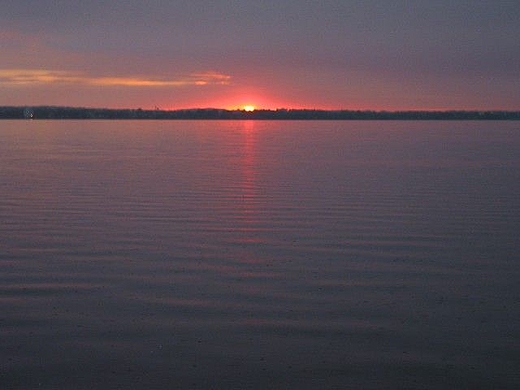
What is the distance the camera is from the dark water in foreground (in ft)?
23.8

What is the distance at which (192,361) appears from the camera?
24.4 feet

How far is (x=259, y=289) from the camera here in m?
10.1

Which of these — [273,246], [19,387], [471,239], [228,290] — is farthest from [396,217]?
[19,387]

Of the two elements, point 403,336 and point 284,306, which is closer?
point 403,336

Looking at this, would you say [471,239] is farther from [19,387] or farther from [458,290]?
[19,387]

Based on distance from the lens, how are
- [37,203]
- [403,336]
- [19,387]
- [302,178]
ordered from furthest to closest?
[302,178] < [37,203] < [403,336] < [19,387]

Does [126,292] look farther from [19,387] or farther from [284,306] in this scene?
[19,387]

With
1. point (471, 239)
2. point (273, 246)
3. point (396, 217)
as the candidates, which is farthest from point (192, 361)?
point (396, 217)

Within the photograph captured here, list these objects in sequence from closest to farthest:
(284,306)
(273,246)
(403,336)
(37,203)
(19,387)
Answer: (19,387)
(403,336)
(284,306)
(273,246)
(37,203)

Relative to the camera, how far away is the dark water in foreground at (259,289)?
23.8 feet

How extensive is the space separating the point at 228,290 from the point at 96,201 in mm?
9899

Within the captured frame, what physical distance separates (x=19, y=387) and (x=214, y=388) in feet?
5.79

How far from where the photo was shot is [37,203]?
1880 cm

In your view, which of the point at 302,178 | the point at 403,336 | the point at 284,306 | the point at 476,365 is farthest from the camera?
the point at 302,178
